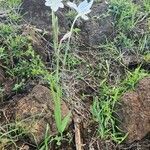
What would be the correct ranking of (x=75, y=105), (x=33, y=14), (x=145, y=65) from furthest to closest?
(x=33, y=14) → (x=145, y=65) → (x=75, y=105)

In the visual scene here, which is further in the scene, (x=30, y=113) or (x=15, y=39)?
(x=15, y=39)

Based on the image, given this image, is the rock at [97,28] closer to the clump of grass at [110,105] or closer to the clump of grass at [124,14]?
the clump of grass at [124,14]

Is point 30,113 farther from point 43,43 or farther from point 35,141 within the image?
point 43,43

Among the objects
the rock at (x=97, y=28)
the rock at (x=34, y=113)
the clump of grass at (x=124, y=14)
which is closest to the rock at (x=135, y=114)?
the rock at (x=34, y=113)

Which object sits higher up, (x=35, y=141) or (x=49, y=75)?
(x=49, y=75)

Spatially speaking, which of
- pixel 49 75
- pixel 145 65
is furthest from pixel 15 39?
pixel 145 65

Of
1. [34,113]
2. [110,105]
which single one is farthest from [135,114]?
[34,113]

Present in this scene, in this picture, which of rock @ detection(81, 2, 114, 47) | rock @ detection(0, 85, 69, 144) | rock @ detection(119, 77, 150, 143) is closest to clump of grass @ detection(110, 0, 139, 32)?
rock @ detection(81, 2, 114, 47)

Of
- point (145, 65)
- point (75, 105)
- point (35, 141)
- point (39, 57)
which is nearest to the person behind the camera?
point (35, 141)
